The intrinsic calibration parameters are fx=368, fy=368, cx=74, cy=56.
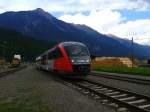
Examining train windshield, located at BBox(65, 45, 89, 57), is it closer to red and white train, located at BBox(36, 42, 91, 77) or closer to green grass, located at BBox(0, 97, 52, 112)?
red and white train, located at BBox(36, 42, 91, 77)

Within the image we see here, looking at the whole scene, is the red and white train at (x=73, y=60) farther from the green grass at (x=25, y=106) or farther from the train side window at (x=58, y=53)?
the green grass at (x=25, y=106)

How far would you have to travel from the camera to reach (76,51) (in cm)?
2834

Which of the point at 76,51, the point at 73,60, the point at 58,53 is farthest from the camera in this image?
the point at 58,53

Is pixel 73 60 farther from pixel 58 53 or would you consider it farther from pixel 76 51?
pixel 58 53

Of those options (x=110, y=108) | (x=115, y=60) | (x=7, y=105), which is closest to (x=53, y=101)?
(x=7, y=105)

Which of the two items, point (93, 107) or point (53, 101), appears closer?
point (93, 107)

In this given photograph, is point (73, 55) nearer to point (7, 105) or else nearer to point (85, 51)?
point (85, 51)

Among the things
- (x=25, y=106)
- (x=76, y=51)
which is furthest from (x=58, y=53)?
(x=25, y=106)

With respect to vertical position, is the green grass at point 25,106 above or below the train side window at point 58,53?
below

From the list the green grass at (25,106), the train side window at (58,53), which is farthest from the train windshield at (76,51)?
the green grass at (25,106)

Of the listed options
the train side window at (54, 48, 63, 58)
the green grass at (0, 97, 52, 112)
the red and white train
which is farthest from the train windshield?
the green grass at (0, 97, 52, 112)

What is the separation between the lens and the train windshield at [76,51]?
92.1 ft

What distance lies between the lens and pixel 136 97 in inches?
600

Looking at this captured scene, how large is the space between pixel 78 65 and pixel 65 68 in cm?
126
